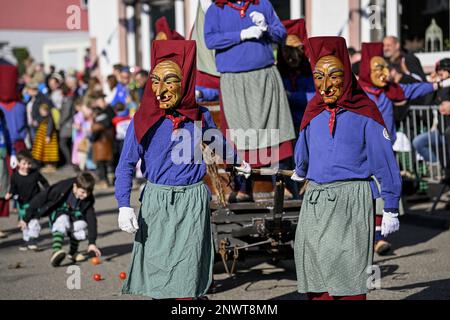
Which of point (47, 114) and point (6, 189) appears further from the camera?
point (47, 114)

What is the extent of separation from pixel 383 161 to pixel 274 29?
291cm

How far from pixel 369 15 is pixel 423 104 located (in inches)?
136

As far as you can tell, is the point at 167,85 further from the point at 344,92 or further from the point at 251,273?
the point at 251,273

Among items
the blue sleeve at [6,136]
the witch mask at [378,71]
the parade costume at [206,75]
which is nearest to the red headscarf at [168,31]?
the parade costume at [206,75]

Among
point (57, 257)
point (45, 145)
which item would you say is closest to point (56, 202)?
point (57, 257)

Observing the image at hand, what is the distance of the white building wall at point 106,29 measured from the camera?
70.7 feet

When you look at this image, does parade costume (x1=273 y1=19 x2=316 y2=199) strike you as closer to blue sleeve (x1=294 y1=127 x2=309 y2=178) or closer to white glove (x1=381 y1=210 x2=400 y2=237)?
blue sleeve (x1=294 y1=127 x2=309 y2=178)

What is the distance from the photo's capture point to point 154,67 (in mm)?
5895

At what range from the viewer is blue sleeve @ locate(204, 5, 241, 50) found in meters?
8.07

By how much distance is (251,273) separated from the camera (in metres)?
8.52

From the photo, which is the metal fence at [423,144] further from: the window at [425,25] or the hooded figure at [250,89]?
the hooded figure at [250,89]

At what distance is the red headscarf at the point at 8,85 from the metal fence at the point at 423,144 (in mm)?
4837
